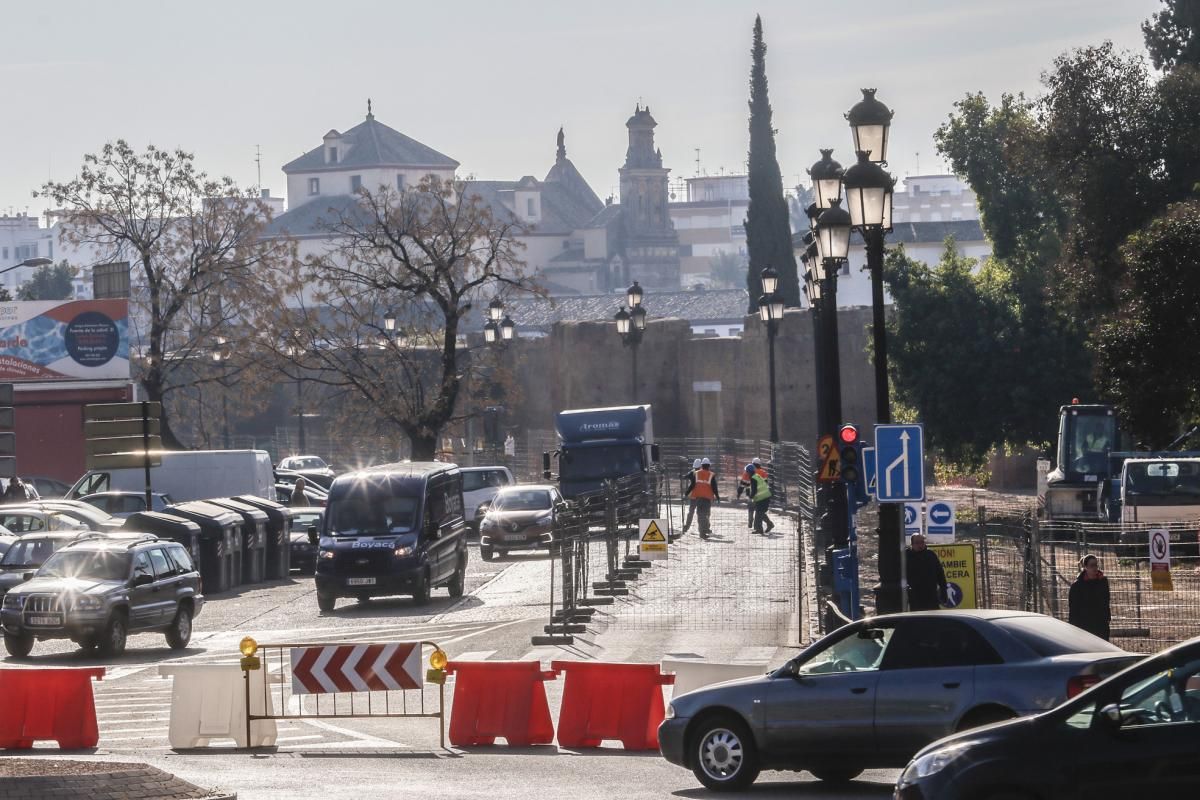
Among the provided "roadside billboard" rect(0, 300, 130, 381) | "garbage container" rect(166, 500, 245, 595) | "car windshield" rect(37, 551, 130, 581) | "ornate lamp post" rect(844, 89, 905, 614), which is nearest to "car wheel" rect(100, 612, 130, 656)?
"car windshield" rect(37, 551, 130, 581)

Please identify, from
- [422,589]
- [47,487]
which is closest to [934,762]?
[422,589]

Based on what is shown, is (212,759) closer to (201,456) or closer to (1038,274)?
(201,456)

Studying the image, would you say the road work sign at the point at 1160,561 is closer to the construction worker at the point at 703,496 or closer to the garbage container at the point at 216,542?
the construction worker at the point at 703,496

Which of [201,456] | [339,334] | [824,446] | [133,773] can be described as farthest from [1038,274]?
[133,773]

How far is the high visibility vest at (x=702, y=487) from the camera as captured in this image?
3816cm

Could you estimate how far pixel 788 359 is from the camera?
2788 inches

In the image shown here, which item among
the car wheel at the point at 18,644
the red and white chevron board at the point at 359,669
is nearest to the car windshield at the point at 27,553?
the car wheel at the point at 18,644

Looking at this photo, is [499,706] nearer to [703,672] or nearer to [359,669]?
[359,669]

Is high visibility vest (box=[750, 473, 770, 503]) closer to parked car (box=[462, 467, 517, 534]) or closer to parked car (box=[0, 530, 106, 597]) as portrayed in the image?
parked car (box=[462, 467, 517, 534])

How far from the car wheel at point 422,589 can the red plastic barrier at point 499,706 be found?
14.1 meters

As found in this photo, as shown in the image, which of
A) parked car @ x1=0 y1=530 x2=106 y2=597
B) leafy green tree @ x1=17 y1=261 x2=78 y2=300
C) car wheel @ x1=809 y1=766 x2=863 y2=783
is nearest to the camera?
car wheel @ x1=809 y1=766 x2=863 y2=783

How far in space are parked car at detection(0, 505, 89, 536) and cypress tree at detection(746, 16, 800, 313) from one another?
57.7 metres

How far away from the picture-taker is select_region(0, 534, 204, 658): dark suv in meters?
24.0

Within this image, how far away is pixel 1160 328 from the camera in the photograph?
105 ft
